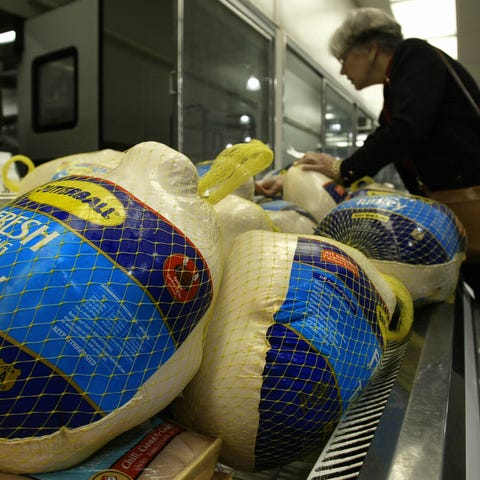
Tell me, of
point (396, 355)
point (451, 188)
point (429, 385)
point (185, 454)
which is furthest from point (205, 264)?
point (451, 188)

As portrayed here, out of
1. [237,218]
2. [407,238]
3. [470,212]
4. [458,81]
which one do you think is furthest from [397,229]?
[458,81]

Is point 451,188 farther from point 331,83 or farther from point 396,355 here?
point 331,83

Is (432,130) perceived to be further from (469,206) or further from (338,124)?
(338,124)

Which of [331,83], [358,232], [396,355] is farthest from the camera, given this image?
[331,83]

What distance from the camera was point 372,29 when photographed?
6.61 ft

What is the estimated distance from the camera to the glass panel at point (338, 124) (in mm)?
6629

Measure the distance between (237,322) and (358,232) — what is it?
0.65 meters

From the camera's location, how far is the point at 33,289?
565mm

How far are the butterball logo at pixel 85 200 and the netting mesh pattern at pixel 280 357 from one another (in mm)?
287

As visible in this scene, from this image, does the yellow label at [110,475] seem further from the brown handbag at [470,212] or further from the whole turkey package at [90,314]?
the brown handbag at [470,212]

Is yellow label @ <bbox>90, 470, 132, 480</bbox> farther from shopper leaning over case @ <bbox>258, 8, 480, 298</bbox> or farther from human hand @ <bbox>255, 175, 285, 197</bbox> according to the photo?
human hand @ <bbox>255, 175, 285, 197</bbox>

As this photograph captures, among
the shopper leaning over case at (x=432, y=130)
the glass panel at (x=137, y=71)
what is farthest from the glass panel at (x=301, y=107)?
the shopper leaning over case at (x=432, y=130)

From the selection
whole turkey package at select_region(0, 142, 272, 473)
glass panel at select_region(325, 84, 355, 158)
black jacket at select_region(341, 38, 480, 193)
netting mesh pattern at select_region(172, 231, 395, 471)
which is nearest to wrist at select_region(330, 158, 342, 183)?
black jacket at select_region(341, 38, 480, 193)

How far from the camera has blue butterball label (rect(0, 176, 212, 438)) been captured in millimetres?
554
